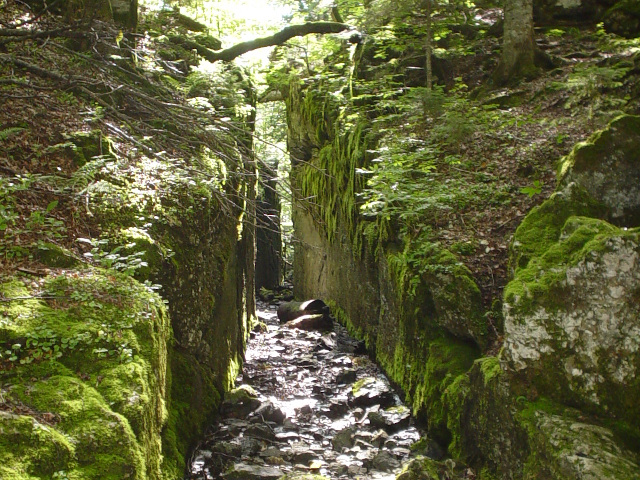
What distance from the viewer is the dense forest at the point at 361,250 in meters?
3.59

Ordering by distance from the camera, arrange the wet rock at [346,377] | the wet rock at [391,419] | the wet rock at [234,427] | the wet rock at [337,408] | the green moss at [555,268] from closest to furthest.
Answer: the green moss at [555,268]
the wet rock at [234,427]
the wet rock at [391,419]
the wet rock at [337,408]
the wet rock at [346,377]

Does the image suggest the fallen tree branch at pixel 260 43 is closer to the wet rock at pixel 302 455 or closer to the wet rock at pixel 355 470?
the wet rock at pixel 302 455

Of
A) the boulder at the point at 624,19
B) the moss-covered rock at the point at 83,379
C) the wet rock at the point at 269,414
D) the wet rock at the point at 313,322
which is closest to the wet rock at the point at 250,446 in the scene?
the wet rock at the point at 269,414

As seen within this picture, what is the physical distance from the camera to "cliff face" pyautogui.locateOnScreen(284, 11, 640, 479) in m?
3.79

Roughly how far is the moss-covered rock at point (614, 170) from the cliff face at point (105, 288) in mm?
3346

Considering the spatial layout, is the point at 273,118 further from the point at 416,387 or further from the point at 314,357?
the point at 416,387

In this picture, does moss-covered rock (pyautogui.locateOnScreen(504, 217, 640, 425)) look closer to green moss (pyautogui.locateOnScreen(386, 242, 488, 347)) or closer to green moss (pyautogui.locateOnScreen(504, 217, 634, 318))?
green moss (pyautogui.locateOnScreen(504, 217, 634, 318))

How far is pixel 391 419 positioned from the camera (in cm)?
667

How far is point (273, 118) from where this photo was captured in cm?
2472

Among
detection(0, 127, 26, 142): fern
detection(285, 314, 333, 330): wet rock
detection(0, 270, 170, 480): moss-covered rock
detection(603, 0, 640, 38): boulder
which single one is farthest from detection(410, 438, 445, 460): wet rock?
detection(603, 0, 640, 38): boulder

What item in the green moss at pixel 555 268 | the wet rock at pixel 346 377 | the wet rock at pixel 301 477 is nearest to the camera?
the green moss at pixel 555 268

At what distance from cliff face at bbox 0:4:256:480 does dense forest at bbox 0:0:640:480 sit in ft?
0.07

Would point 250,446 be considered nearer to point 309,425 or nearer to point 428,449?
point 309,425

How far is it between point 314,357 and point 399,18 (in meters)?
8.22
